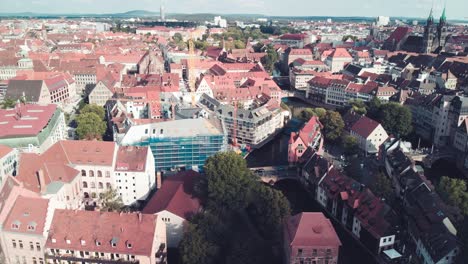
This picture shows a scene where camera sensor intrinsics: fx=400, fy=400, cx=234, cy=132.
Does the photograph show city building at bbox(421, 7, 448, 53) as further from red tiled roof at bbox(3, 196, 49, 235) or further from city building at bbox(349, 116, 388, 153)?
red tiled roof at bbox(3, 196, 49, 235)

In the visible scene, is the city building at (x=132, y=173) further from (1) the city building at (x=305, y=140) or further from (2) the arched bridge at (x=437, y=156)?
(2) the arched bridge at (x=437, y=156)

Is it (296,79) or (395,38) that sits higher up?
(395,38)

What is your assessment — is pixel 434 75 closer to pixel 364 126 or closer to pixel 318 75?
pixel 318 75

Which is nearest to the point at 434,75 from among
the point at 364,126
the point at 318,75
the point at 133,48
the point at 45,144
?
the point at 318,75

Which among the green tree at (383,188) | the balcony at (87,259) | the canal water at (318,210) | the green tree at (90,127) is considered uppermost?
the green tree at (90,127)

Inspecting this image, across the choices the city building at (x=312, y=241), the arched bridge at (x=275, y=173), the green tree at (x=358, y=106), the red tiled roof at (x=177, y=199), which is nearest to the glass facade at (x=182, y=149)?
the arched bridge at (x=275, y=173)

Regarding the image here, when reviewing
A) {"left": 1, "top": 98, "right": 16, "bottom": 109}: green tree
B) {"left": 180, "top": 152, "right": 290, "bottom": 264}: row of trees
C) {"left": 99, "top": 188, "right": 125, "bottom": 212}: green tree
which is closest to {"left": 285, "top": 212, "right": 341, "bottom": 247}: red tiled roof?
{"left": 180, "top": 152, "right": 290, "bottom": 264}: row of trees
